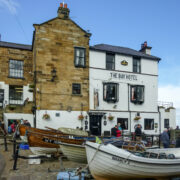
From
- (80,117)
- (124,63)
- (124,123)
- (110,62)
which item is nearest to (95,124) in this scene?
(80,117)

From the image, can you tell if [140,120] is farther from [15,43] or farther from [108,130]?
[15,43]

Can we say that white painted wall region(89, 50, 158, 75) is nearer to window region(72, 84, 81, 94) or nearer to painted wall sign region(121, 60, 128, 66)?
painted wall sign region(121, 60, 128, 66)

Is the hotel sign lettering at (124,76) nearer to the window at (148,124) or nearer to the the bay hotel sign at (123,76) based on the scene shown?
the the bay hotel sign at (123,76)

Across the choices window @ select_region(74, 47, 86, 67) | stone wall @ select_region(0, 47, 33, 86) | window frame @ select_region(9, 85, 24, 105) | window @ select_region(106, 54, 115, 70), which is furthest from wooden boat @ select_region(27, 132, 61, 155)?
window @ select_region(106, 54, 115, 70)

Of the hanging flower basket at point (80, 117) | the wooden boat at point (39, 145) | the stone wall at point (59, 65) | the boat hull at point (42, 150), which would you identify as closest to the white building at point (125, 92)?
the hanging flower basket at point (80, 117)

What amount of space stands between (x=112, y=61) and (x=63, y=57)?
575 centimetres

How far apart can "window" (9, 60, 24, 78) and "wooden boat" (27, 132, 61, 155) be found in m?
12.6

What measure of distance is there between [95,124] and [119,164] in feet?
48.9

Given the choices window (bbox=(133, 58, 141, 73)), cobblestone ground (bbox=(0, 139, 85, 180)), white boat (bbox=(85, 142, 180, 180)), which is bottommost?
cobblestone ground (bbox=(0, 139, 85, 180))

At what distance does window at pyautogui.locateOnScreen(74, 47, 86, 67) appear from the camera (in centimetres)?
2375

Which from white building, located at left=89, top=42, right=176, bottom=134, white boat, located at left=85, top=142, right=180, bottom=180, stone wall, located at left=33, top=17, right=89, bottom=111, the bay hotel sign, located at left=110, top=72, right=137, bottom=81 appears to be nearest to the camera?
white boat, located at left=85, top=142, right=180, bottom=180

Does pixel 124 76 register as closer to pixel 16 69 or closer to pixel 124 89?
pixel 124 89

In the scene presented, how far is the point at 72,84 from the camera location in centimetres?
2331

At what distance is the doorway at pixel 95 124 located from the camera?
23.5 meters
